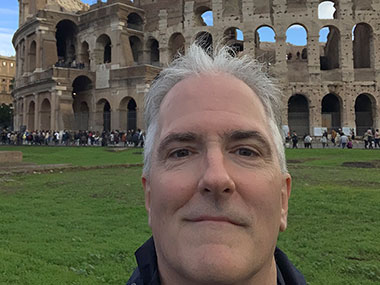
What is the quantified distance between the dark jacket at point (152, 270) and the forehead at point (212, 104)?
0.54 metres

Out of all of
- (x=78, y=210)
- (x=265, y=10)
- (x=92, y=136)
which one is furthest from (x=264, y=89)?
(x=265, y=10)

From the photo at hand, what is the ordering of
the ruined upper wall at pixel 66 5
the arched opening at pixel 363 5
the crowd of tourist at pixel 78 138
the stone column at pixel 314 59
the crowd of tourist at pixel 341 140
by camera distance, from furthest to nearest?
the ruined upper wall at pixel 66 5
the stone column at pixel 314 59
the arched opening at pixel 363 5
the crowd of tourist at pixel 78 138
the crowd of tourist at pixel 341 140

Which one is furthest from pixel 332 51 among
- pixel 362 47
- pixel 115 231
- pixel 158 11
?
pixel 115 231

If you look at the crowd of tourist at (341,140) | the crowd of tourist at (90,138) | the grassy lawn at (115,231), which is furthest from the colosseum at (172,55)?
the grassy lawn at (115,231)

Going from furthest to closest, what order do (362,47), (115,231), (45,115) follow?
1. (45,115)
2. (362,47)
3. (115,231)

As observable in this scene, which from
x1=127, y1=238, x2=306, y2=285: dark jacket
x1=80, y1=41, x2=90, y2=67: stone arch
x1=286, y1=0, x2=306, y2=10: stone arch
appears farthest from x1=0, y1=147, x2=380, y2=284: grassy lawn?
x1=80, y1=41, x2=90, y2=67: stone arch

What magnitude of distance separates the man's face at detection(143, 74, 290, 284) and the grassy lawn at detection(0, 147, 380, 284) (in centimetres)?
283

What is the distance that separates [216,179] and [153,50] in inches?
1389

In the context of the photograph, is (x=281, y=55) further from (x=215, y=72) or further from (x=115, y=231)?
(x=215, y=72)

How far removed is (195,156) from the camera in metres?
1.24

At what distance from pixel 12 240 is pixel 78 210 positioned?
1.93 m

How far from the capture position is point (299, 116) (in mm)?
28938

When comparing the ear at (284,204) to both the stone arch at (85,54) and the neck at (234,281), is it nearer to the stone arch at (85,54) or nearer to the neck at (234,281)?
the neck at (234,281)

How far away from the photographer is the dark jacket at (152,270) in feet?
4.41
